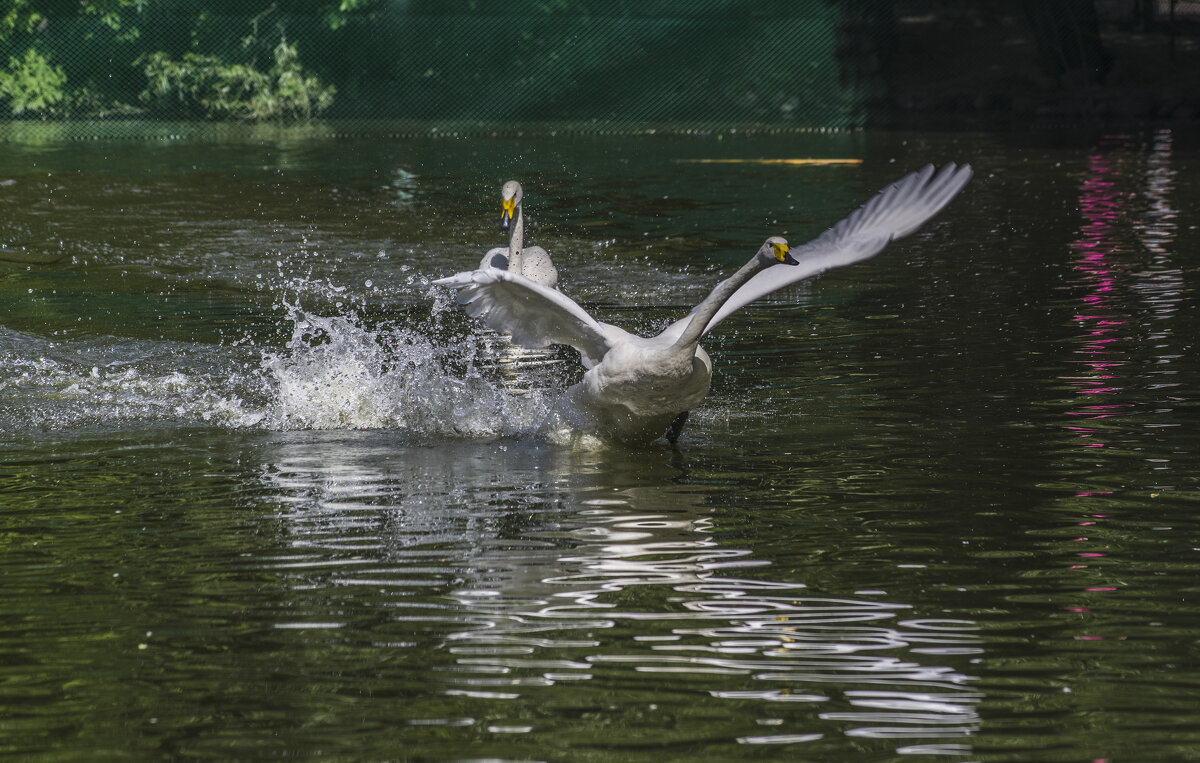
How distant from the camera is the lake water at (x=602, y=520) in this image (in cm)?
431

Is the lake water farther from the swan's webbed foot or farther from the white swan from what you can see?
the white swan

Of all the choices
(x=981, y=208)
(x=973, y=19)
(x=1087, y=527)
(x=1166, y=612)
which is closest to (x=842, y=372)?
(x=1087, y=527)

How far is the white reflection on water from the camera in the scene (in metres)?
4.44

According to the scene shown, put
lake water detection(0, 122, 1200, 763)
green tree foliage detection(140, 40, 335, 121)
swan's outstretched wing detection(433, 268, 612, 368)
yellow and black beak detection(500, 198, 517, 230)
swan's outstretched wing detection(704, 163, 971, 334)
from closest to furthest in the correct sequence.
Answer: lake water detection(0, 122, 1200, 763)
swan's outstretched wing detection(433, 268, 612, 368)
swan's outstretched wing detection(704, 163, 971, 334)
yellow and black beak detection(500, 198, 517, 230)
green tree foliage detection(140, 40, 335, 121)

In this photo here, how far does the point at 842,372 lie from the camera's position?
30.3ft

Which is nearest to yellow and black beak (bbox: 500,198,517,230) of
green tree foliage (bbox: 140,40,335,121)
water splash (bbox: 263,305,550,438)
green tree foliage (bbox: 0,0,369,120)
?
water splash (bbox: 263,305,550,438)

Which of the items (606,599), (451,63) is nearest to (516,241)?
(606,599)

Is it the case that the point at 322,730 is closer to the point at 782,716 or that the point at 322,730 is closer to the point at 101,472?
the point at 782,716

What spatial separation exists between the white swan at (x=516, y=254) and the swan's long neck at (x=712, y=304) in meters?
3.80

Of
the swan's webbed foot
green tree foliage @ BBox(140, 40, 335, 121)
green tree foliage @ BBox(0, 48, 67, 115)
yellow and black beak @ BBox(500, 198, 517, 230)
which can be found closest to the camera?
the swan's webbed foot

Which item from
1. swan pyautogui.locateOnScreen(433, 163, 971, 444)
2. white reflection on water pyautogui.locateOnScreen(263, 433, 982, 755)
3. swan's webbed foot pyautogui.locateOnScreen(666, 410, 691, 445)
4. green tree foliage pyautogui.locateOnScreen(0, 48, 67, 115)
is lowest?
white reflection on water pyautogui.locateOnScreen(263, 433, 982, 755)

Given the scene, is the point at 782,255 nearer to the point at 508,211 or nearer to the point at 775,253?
the point at 775,253

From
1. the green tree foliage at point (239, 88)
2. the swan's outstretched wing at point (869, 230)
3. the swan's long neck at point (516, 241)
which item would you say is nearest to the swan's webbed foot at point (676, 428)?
the swan's outstretched wing at point (869, 230)

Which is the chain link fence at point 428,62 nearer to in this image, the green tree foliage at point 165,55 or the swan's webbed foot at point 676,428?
the green tree foliage at point 165,55
